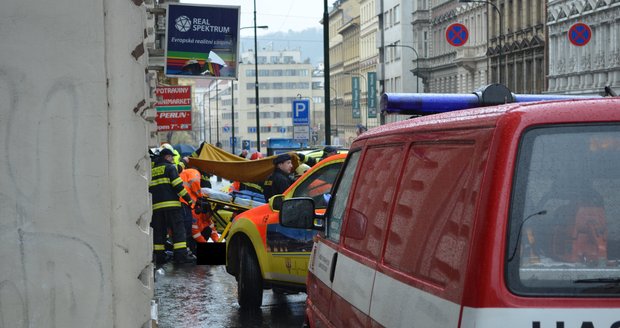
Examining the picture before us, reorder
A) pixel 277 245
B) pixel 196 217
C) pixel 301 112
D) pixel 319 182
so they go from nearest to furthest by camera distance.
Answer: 1. pixel 277 245
2. pixel 319 182
3. pixel 196 217
4. pixel 301 112

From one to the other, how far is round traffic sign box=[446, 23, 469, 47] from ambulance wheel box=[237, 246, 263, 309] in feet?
135

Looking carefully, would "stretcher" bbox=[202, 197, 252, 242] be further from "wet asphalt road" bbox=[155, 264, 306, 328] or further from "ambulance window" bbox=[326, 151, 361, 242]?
"ambulance window" bbox=[326, 151, 361, 242]

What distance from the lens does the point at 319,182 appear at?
12742mm

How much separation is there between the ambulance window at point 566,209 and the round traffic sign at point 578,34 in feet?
128

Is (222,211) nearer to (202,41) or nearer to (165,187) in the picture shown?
(165,187)

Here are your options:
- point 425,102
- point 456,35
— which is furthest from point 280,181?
point 456,35

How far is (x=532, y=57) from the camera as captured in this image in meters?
62.0

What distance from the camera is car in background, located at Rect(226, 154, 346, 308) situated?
12.3 metres

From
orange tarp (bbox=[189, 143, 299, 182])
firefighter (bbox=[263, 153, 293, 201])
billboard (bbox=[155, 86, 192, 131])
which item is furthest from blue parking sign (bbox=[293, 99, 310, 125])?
firefighter (bbox=[263, 153, 293, 201])

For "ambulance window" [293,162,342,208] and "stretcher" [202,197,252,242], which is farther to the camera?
"stretcher" [202,197,252,242]

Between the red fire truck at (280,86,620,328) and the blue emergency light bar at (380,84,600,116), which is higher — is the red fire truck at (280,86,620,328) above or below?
below

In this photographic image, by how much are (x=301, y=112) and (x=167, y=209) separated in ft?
91.3

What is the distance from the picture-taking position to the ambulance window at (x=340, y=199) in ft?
21.6

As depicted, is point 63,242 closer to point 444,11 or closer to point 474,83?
point 474,83
